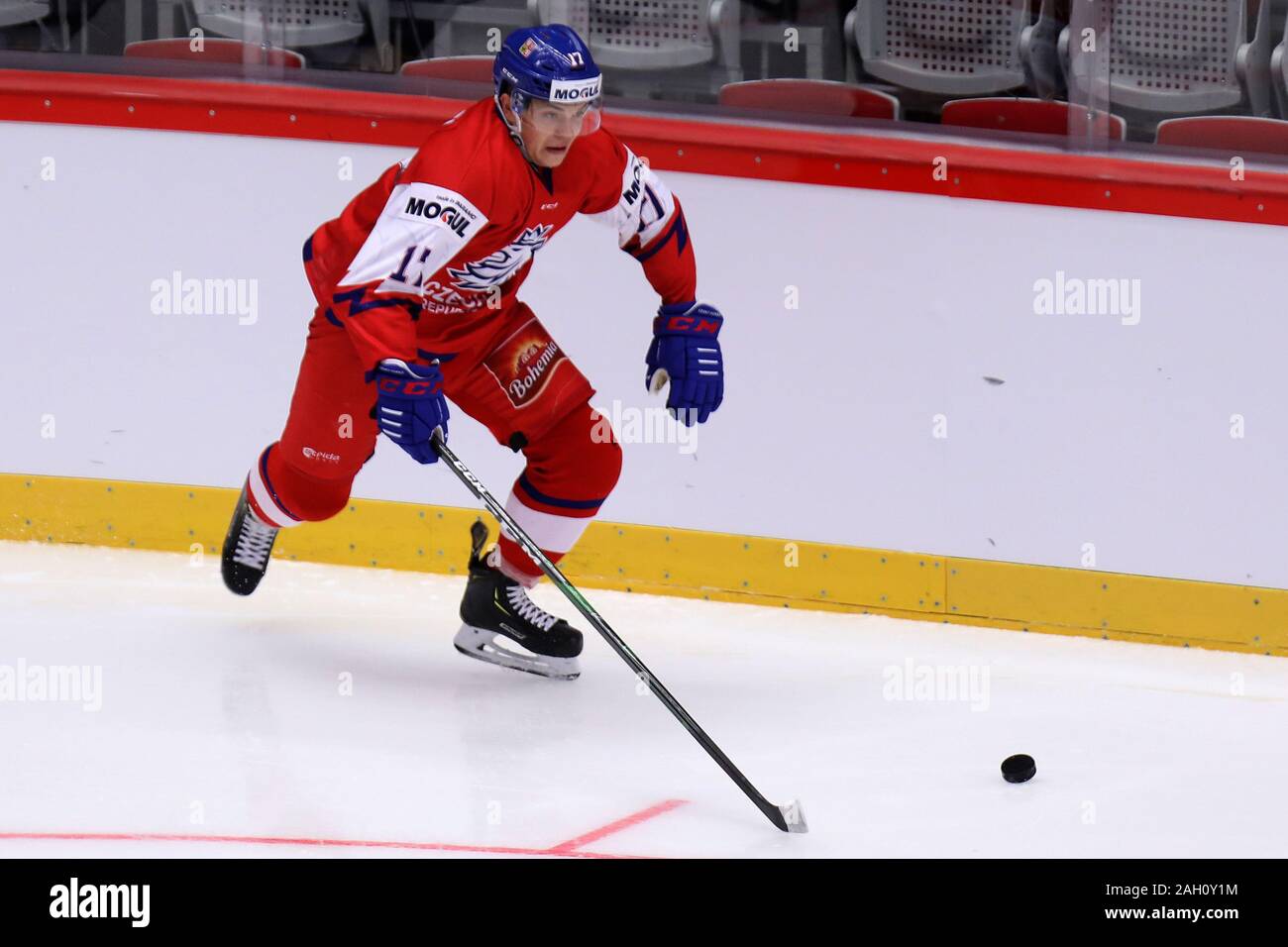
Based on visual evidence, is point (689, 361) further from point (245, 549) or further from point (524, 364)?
point (245, 549)

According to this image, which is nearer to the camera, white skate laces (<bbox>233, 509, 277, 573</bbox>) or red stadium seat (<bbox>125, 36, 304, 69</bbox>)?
white skate laces (<bbox>233, 509, 277, 573</bbox>)

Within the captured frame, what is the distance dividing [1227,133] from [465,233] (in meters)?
2.05

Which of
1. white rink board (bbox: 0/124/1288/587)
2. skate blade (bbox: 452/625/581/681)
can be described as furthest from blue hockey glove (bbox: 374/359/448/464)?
white rink board (bbox: 0/124/1288/587)

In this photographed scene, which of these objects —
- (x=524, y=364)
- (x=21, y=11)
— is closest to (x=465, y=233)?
(x=524, y=364)

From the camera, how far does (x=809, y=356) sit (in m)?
5.30

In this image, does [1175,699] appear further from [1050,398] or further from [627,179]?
[627,179]

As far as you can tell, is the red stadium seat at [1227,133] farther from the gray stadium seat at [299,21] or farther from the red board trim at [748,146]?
the gray stadium seat at [299,21]

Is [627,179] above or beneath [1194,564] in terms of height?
above

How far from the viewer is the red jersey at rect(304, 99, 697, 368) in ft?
13.8

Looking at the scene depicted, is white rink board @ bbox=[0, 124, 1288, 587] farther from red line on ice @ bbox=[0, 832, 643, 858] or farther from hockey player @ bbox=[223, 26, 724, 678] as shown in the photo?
red line on ice @ bbox=[0, 832, 643, 858]

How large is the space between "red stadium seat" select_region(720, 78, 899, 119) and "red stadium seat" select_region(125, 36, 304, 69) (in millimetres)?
1242

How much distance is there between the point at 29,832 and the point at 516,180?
163 centimetres
